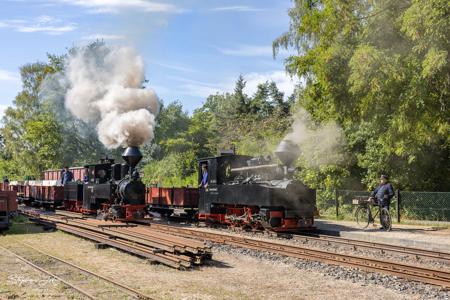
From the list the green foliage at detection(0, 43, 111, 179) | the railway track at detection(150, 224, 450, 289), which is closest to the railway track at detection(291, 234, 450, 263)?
the railway track at detection(150, 224, 450, 289)

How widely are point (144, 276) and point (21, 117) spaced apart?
4496cm

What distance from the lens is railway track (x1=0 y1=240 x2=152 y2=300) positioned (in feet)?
23.5

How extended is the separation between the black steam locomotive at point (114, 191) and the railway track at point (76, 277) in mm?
6666

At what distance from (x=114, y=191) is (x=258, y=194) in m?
6.55

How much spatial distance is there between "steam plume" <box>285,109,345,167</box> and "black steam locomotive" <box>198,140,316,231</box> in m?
5.90

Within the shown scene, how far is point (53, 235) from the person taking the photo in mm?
14211

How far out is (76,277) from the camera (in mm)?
8398

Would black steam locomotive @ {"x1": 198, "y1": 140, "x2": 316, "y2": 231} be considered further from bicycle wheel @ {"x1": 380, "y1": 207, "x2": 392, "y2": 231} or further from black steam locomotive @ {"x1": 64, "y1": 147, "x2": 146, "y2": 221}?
black steam locomotive @ {"x1": 64, "y1": 147, "x2": 146, "y2": 221}

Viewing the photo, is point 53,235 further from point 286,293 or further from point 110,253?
point 286,293

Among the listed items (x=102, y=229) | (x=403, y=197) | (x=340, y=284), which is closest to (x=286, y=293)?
(x=340, y=284)

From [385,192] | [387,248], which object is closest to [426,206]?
[385,192]

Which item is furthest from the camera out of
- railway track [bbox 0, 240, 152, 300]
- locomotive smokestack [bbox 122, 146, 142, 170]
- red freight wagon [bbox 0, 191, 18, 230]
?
locomotive smokestack [bbox 122, 146, 142, 170]

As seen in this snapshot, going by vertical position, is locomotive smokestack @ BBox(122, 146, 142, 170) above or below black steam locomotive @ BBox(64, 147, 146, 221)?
above

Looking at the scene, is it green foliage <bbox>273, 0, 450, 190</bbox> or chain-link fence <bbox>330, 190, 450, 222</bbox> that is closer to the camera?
green foliage <bbox>273, 0, 450, 190</bbox>
